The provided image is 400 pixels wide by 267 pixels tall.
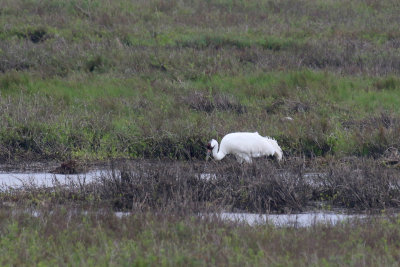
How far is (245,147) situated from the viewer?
30.4 feet

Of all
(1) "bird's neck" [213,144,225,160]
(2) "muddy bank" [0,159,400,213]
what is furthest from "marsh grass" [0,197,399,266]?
(1) "bird's neck" [213,144,225,160]

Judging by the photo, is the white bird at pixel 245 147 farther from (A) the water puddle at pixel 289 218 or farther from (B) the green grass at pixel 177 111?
(A) the water puddle at pixel 289 218

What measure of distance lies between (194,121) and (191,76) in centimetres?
381

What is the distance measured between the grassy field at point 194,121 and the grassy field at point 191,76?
4cm

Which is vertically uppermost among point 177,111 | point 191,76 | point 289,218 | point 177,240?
point 177,240

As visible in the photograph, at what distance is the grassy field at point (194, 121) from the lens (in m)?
5.40

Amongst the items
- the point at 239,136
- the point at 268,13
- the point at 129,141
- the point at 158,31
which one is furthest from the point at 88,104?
the point at 268,13

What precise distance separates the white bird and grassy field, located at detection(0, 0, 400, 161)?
542mm

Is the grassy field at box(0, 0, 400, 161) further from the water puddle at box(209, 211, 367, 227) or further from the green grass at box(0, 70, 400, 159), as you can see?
the water puddle at box(209, 211, 367, 227)

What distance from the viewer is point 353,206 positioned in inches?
298

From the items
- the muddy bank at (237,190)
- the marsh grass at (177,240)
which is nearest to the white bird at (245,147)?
the muddy bank at (237,190)

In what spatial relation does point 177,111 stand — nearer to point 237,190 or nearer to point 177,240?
point 237,190

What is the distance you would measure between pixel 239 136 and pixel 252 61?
746cm

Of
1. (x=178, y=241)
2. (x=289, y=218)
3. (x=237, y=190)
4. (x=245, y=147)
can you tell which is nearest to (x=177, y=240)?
(x=178, y=241)
